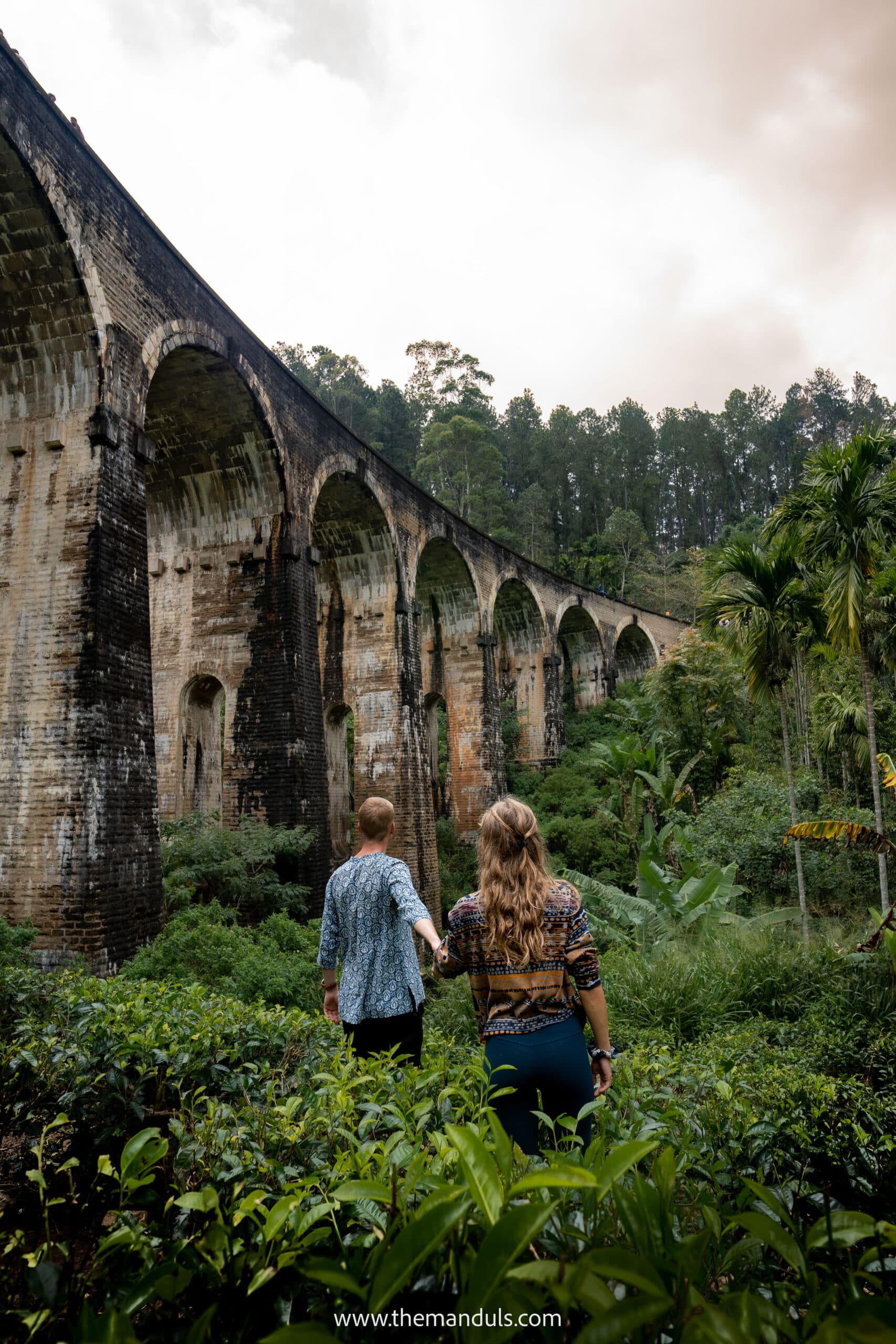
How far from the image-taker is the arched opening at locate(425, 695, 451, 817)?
72.2ft

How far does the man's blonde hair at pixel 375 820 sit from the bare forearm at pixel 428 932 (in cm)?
50

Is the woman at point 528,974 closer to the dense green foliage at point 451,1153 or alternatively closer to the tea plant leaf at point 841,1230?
the dense green foliage at point 451,1153

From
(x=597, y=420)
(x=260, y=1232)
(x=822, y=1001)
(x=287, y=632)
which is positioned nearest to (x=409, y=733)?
(x=287, y=632)

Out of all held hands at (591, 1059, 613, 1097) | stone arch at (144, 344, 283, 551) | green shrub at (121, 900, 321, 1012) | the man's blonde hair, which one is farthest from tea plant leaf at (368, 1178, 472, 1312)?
stone arch at (144, 344, 283, 551)

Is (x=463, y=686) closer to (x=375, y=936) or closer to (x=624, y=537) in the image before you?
(x=375, y=936)

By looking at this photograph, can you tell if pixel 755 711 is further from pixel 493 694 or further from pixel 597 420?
pixel 597 420

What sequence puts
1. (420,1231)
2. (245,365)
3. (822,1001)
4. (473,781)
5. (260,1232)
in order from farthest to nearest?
1. (473,781)
2. (245,365)
3. (822,1001)
4. (260,1232)
5. (420,1231)

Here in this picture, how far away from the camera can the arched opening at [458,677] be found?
832 inches

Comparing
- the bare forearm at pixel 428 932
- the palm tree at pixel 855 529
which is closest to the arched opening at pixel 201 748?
the palm tree at pixel 855 529

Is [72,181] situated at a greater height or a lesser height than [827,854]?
greater

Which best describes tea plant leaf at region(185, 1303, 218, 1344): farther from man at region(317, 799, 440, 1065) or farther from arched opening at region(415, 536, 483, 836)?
arched opening at region(415, 536, 483, 836)

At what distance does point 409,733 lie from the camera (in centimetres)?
1628

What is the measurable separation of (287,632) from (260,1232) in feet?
36.1

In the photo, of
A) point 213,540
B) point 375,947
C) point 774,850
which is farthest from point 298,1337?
point 774,850
